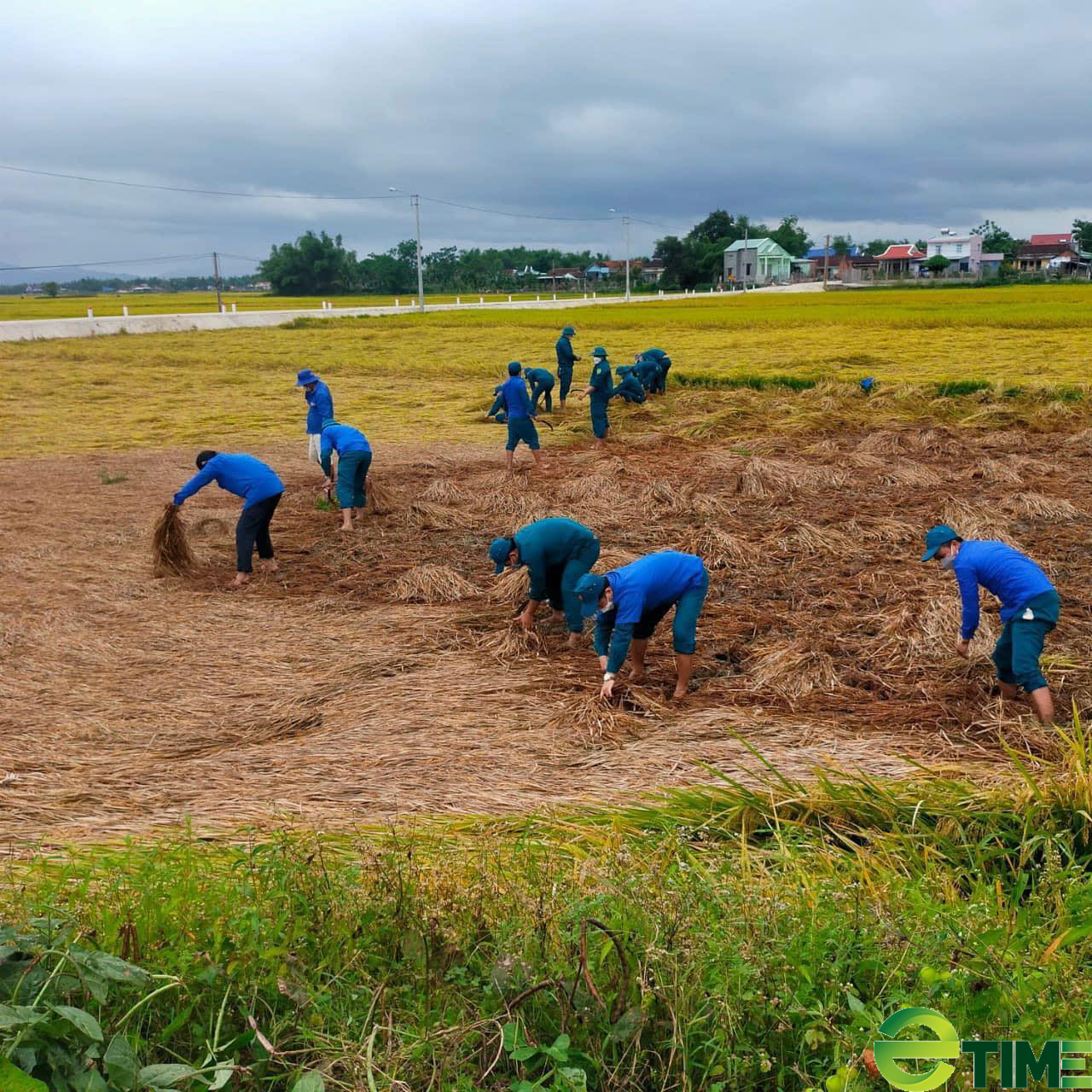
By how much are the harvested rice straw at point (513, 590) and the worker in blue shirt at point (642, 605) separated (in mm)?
1648

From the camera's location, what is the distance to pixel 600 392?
15.9 meters

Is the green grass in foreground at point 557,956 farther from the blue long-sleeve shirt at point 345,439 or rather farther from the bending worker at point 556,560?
the blue long-sleeve shirt at point 345,439

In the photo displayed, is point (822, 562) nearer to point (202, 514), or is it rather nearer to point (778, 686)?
point (778, 686)

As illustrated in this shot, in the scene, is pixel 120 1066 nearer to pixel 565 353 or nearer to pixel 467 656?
pixel 467 656

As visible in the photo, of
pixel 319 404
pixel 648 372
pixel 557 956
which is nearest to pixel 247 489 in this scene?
pixel 319 404

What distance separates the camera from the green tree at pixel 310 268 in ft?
318

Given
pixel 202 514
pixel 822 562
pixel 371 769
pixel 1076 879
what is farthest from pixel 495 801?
pixel 202 514

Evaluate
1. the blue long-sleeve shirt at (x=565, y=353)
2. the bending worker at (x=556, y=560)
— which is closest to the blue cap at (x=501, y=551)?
the bending worker at (x=556, y=560)

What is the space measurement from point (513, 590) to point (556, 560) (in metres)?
1.07

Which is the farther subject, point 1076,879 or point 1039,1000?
point 1076,879

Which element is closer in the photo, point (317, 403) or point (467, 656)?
point (467, 656)

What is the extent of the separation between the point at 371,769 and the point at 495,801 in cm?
86

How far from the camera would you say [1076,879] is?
3582 mm

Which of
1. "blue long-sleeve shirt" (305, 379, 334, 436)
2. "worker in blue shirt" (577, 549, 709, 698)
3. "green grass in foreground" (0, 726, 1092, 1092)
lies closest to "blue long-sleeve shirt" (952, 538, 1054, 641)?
"worker in blue shirt" (577, 549, 709, 698)
